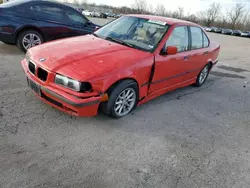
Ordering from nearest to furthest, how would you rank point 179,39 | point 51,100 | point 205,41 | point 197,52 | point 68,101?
1. point 68,101
2. point 51,100
3. point 179,39
4. point 197,52
5. point 205,41

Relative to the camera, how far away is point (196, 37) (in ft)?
16.0

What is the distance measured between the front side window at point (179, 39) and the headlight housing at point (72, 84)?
174 cm

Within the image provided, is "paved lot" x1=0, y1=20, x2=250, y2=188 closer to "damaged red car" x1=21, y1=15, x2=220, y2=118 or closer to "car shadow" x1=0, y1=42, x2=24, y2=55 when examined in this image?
"damaged red car" x1=21, y1=15, x2=220, y2=118

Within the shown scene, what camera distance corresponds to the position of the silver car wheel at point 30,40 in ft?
20.9

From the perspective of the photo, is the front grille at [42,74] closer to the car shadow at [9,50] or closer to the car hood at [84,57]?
the car hood at [84,57]

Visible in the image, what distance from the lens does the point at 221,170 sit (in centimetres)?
276

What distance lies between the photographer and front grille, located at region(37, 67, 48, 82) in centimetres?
311

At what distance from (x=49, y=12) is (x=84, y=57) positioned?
14.4 ft

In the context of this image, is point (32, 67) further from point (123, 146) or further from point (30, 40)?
point (30, 40)

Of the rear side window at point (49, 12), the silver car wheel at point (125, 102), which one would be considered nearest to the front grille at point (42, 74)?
the silver car wheel at point (125, 102)

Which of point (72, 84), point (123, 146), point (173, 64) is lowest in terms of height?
point (123, 146)

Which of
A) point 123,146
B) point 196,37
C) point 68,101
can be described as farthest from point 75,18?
point 123,146

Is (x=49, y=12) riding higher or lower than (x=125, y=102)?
higher

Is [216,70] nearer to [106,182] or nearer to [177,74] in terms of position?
[177,74]
